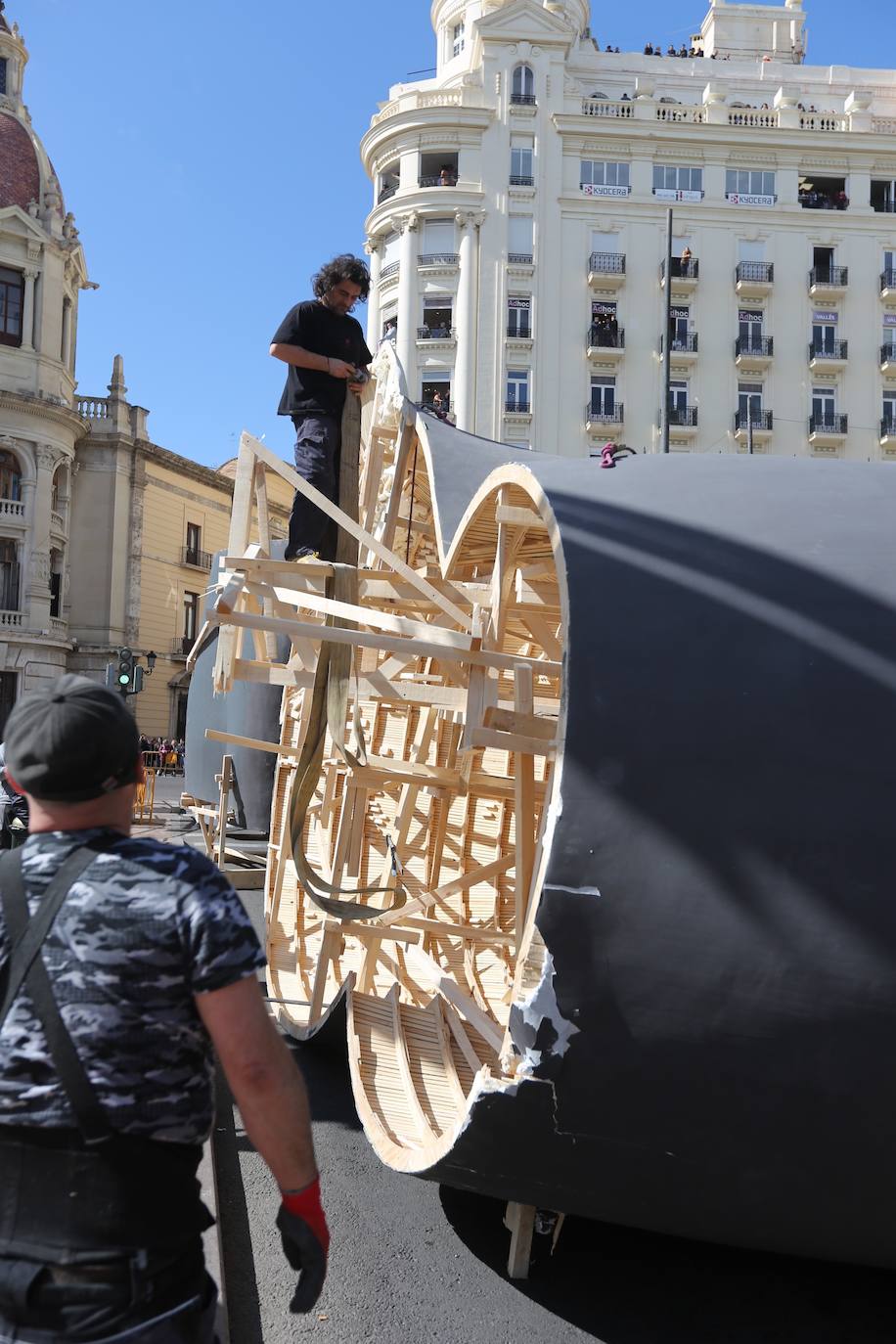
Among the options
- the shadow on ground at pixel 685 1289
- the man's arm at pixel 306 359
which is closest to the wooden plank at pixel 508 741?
the shadow on ground at pixel 685 1289

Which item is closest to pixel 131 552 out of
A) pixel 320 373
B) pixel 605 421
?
pixel 605 421

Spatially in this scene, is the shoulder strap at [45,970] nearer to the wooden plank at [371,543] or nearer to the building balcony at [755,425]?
the wooden plank at [371,543]

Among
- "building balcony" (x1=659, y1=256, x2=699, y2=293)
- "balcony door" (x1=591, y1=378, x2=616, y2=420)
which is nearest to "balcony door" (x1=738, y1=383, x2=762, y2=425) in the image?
"building balcony" (x1=659, y1=256, x2=699, y2=293)

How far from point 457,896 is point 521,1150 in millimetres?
5442

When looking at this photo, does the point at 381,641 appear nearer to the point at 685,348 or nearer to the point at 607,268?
the point at 685,348

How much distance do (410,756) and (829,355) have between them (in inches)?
1484

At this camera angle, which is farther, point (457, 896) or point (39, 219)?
point (39, 219)

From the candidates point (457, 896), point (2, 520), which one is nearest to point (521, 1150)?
point (457, 896)

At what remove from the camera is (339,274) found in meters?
6.33

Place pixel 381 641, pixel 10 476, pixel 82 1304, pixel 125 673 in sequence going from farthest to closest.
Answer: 1. pixel 10 476
2. pixel 125 673
3. pixel 381 641
4. pixel 82 1304

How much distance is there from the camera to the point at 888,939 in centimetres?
366

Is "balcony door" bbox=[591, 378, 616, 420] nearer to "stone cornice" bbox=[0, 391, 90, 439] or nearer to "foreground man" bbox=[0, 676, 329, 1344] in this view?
"stone cornice" bbox=[0, 391, 90, 439]

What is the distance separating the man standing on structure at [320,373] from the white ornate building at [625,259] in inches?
1386

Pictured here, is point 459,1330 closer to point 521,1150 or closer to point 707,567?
point 521,1150
